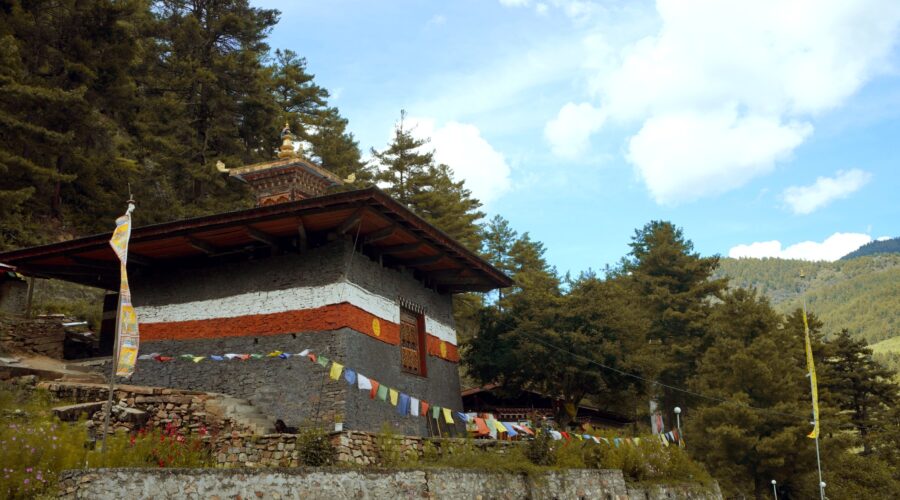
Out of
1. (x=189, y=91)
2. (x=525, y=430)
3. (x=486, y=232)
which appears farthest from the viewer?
(x=486, y=232)

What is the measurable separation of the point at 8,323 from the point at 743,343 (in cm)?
2878

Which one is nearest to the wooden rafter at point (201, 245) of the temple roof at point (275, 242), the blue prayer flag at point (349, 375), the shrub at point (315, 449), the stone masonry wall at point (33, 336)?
the temple roof at point (275, 242)

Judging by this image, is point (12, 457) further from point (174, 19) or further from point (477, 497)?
point (174, 19)

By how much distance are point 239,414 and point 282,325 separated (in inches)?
87.8

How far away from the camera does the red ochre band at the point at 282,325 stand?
52.5 feet

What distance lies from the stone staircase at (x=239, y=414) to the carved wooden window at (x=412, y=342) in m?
3.88

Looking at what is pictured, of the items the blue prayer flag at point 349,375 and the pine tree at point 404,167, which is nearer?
the blue prayer flag at point 349,375

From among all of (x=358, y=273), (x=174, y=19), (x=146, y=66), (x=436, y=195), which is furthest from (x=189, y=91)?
(x=358, y=273)

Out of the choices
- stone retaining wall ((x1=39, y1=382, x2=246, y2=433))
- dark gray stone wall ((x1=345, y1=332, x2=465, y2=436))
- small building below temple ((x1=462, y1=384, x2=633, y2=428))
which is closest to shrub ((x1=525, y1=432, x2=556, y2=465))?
dark gray stone wall ((x1=345, y1=332, x2=465, y2=436))

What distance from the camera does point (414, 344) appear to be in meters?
19.3

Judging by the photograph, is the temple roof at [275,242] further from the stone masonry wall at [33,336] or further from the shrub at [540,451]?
the shrub at [540,451]

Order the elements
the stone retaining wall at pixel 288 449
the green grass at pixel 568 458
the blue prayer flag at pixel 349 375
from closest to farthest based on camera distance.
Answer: the stone retaining wall at pixel 288 449 → the green grass at pixel 568 458 → the blue prayer flag at pixel 349 375

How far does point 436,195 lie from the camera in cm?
3850

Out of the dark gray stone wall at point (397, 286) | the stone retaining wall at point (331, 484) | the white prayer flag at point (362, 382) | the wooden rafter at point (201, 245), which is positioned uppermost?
the wooden rafter at point (201, 245)
